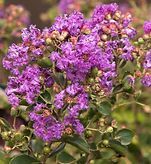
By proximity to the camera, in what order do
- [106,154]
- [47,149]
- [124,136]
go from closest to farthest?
[47,149] → [124,136] → [106,154]

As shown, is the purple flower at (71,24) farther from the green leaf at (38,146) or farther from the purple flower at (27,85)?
the green leaf at (38,146)

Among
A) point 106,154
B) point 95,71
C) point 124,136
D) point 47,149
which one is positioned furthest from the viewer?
point 106,154

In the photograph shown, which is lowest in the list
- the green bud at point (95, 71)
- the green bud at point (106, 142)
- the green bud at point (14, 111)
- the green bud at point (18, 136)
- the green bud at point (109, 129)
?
the green bud at point (18, 136)

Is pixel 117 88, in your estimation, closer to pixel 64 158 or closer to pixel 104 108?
pixel 104 108

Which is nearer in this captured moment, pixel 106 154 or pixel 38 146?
pixel 38 146

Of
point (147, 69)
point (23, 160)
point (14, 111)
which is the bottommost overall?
point (23, 160)

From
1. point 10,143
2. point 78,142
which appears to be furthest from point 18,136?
point 78,142

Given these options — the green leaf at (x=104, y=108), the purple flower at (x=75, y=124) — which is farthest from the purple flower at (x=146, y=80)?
the purple flower at (x=75, y=124)
